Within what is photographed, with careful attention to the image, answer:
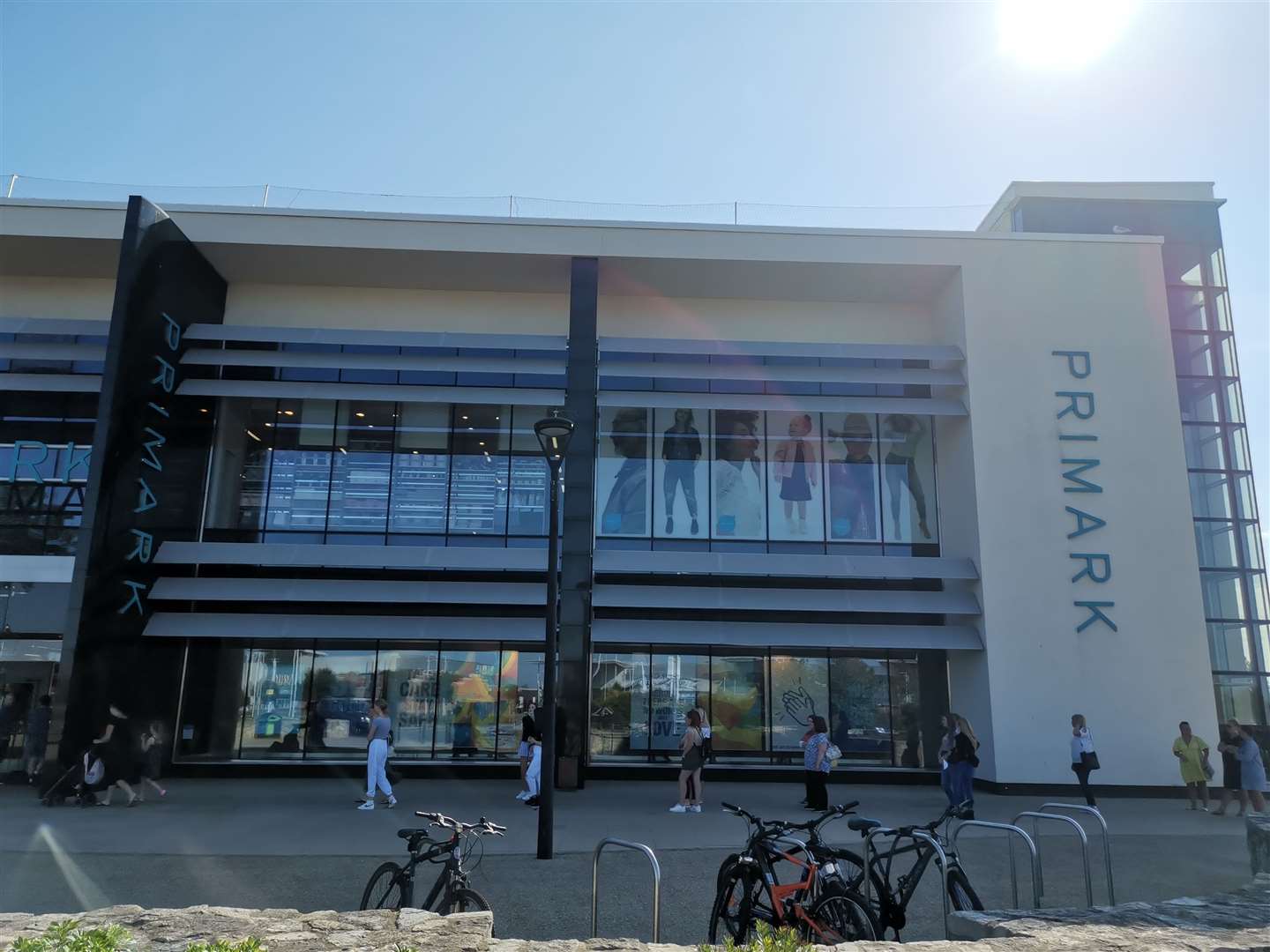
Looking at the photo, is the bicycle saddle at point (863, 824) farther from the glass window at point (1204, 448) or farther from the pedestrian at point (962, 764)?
the glass window at point (1204, 448)

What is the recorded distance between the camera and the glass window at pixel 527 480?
19688 mm

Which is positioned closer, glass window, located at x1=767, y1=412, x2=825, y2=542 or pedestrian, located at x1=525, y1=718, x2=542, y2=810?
pedestrian, located at x1=525, y1=718, x2=542, y2=810

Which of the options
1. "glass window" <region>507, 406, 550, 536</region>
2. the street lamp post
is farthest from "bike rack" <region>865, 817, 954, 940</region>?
"glass window" <region>507, 406, 550, 536</region>

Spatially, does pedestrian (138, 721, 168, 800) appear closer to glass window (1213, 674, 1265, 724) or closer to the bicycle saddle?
the bicycle saddle

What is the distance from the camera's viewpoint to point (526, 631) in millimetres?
18047

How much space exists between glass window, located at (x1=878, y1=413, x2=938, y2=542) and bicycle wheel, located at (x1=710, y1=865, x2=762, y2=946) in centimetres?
1390

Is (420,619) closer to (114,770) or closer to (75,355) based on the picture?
(114,770)

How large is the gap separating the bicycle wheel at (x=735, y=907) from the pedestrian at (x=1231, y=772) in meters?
12.2

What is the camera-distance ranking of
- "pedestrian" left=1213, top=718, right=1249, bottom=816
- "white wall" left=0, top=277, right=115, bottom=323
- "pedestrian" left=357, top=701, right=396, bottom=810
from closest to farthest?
"pedestrian" left=357, top=701, right=396, bottom=810 < "pedestrian" left=1213, top=718, right=1249, bottom=816 < "white wall" left=0, top=277, right=115, bottom=323

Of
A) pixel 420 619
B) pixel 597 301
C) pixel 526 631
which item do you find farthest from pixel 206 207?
pixel 526 631

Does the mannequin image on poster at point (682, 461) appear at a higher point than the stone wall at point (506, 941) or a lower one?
higher

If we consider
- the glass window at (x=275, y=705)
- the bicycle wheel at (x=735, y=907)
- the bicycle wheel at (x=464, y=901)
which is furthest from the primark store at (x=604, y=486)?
the bicycle wheel at (x=464, y=901)

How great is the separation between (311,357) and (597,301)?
6.60 metres

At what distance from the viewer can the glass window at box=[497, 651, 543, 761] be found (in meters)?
18.9
